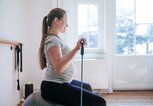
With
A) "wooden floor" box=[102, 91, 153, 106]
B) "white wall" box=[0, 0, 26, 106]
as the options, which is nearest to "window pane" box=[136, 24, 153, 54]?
"wooden floor" box=[102, 91, 153, 106]

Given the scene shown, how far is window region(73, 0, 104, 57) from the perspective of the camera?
13.8 ft

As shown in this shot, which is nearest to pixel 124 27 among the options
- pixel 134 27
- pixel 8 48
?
pixel 134 27

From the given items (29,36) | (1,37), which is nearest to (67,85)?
(1,37)

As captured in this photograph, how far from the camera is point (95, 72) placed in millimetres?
4055

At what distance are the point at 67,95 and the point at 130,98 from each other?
90.0 inches

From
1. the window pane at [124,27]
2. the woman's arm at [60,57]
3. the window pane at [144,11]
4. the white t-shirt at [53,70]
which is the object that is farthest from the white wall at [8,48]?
the window pane at [144,11]

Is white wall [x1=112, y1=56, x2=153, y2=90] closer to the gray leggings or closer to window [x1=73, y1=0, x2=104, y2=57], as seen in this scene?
window [x1=73, y1=0, x2=104, y2=57]

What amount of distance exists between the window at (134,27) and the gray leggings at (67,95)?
275 cm

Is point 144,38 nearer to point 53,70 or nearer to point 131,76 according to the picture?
point 131,76

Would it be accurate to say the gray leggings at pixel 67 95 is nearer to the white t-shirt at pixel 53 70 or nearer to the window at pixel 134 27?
the white t-shirt at pixel 53 70

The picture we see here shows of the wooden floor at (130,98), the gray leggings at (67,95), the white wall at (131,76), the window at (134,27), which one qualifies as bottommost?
the wooden floor at (130,98)

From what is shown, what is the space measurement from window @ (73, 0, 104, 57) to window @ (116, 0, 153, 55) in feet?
1.05

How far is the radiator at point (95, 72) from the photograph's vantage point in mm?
4043

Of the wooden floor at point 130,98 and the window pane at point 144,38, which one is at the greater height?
the window pane at point 144,38
